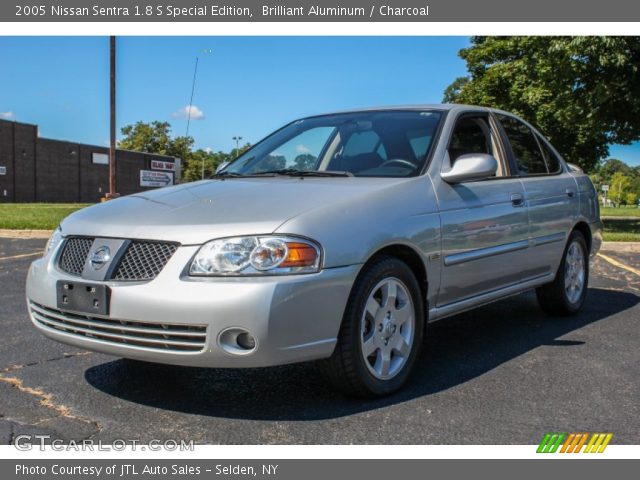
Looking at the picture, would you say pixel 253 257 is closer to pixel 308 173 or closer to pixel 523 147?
pixel 308 173

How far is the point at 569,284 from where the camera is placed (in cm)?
599

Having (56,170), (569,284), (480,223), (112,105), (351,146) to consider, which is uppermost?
(112,105)

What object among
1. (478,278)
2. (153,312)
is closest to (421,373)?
(478,278)

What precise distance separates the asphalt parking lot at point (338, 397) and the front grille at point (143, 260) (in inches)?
27.6

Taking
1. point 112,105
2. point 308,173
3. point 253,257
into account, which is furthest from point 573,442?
point 112,105

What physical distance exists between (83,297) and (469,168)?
233cm

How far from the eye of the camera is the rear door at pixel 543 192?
17.3 ft

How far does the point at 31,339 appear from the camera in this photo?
5.05m

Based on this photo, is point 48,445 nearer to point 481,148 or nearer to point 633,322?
point 481,148

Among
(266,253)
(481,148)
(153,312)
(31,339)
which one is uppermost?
(481,148)

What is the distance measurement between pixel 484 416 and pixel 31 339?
3343 millimetres

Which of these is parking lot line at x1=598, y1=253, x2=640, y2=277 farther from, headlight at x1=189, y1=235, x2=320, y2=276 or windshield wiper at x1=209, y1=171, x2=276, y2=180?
headlight at x1=189, y1=235, x2=320, y2=276

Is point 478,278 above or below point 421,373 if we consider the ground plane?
above
